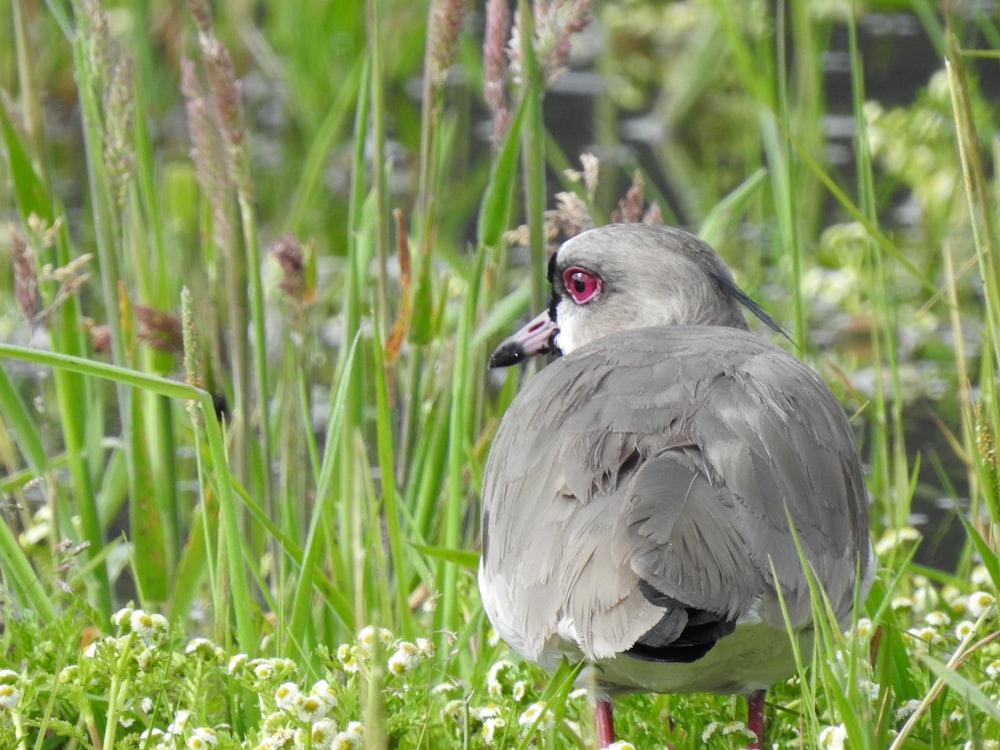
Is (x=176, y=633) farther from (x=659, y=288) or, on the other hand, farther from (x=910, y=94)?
(x=910, y=94)

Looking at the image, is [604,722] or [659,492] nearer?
[659,492]

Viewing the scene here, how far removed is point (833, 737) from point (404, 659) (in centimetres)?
60

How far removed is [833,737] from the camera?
206cm

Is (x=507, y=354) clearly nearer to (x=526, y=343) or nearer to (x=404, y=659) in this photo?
(x=526, y=343)

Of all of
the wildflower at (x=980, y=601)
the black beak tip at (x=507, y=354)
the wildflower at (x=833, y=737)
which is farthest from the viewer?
the black beak tip at (x=507, y=354)

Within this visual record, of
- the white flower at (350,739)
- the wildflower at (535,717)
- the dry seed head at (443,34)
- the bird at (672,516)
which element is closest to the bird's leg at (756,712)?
the bird at (672,516)

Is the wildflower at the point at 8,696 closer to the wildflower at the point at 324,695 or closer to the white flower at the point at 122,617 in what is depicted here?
the white flower at the point at 122,617

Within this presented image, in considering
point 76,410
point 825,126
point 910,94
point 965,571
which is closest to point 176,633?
point 76,410

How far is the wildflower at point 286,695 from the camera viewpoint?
2129 millimetres

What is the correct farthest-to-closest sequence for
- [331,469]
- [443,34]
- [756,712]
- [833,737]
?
1. [443,34]
2. [331,469]
3. [756,712]
4. [833,737]

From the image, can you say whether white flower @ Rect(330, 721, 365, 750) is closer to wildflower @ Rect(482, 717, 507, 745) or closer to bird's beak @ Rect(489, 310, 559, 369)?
wildflower @ Rect(482, 717, 507, 745)

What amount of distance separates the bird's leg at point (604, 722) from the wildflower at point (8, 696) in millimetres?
875

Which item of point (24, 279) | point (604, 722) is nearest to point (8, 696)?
point (24, 279)

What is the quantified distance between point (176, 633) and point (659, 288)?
1246 mm
